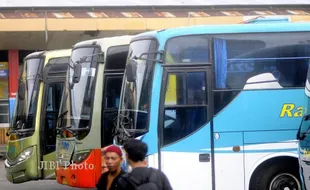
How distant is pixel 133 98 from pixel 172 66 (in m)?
0.81

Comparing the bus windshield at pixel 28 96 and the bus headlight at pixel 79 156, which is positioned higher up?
the bus windshield at pixel 28 96

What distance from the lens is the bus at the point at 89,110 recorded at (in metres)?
11.7

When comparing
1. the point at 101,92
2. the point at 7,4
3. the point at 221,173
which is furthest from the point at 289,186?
the point at 7,4

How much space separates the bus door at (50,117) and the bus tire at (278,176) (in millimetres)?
Answer: 4780

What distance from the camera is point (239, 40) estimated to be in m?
10.3

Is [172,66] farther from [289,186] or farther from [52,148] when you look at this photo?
[52,148]

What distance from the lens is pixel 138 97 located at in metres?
10.0

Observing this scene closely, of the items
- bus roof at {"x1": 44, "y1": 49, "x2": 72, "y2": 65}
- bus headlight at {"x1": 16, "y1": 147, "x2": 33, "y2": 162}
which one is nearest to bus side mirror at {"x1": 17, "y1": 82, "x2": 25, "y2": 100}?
bus roof at {"x1": 44, "y1": 49, "x2": 72, "y2": 65}

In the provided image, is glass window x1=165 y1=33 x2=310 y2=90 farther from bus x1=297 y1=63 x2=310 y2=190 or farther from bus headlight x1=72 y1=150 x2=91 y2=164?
bus headlight x1=72 y1=150 x2=91 y2=164

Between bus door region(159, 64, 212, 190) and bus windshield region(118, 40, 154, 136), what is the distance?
0.80 feet

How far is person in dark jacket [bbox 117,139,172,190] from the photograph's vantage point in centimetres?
535

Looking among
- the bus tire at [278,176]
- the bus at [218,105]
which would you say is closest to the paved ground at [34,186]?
the bus at [218,105]

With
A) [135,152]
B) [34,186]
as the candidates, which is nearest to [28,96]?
[34,186]

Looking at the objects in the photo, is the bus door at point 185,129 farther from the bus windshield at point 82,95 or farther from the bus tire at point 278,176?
the bus windshield at point 82,95
